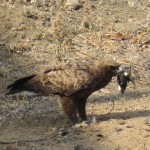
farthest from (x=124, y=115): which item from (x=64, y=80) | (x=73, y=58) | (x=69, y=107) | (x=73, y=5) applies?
(x=73, y=5)

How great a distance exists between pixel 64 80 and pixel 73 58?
3574 millimetres

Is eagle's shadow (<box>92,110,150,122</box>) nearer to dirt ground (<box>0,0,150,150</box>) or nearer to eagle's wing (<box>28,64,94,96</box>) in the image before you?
dirt ground (<box>0,0,150,150</box>)

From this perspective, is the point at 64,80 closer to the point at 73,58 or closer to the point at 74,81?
the point at 74,81

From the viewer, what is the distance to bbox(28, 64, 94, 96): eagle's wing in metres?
6.29

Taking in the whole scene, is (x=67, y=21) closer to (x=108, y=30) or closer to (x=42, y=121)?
(x=108, y=30)

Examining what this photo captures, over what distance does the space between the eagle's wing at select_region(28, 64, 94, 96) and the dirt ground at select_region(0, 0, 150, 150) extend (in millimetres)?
545

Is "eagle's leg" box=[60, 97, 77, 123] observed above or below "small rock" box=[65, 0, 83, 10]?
below

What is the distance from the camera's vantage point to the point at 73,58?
10000 mm

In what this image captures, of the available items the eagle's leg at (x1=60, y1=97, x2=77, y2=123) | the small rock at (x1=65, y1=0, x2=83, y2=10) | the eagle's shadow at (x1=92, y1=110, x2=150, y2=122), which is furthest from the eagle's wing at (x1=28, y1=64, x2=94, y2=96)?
the small rock at (x1=65, y1=0, x2=83, y2=10)

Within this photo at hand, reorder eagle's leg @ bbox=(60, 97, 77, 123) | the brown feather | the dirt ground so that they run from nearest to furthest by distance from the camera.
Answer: the dirt ground
the brown feather
eagle's leg @ bbox=(60, 97, 77, 123)

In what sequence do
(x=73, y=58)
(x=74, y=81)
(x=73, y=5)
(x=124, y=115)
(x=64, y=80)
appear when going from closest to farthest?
1. (x=74, y=81)
2. (x=64, y=80)
3. (x=124, y=115)
4. (x=73, y=58)
5. (x=73, y=5)

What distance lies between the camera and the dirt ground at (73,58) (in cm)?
600

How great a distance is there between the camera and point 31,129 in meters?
6.48

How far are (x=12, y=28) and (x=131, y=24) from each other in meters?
3.33
